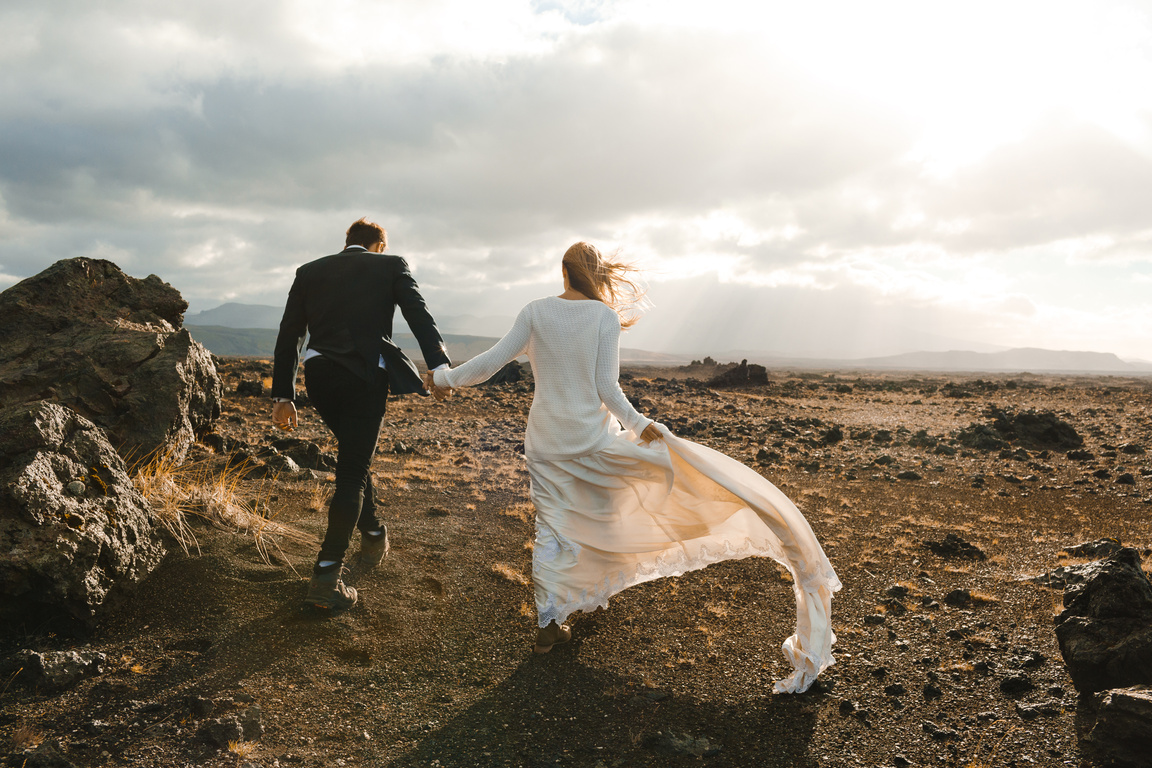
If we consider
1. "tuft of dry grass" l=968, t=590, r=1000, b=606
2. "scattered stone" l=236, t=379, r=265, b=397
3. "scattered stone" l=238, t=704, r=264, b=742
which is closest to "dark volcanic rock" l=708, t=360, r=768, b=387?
"scattered stone" l=236, t=379, r=265, b=397

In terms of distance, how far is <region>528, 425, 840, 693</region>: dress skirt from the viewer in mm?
3660

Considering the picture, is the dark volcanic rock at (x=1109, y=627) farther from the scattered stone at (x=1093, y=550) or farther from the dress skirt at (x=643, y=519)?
the scattered stone at (x=1093, y=550)

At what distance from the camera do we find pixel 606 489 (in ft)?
12.5

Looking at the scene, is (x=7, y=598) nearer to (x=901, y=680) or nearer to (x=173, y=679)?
(x=173, y=679)

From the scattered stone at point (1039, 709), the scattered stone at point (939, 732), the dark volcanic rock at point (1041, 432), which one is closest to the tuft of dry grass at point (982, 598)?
the scattered stone at point (1039, 709)

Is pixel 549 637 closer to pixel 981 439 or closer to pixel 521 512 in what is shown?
pixel 521 512

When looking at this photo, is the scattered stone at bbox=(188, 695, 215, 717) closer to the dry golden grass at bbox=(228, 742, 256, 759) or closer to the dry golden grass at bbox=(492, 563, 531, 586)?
the dry golden grass at bbox=(228, 742, 256, 759)

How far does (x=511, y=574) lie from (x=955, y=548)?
14.6 ft

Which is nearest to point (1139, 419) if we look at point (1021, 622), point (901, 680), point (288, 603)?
point (1021, 622)

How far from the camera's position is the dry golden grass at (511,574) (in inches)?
197

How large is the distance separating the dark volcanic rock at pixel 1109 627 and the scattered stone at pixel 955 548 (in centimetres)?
250

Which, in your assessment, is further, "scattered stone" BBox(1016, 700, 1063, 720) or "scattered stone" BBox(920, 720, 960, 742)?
"scattered stone" BBox(1016, 700, 1063, 720)

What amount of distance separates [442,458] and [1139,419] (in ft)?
66.8

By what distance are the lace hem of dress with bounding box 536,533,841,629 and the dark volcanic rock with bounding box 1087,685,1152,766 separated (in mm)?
1199
